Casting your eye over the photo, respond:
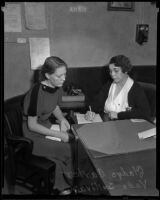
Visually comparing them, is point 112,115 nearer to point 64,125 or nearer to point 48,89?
point 64,125

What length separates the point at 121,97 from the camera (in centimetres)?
126

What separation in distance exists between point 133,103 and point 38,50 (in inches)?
25.8

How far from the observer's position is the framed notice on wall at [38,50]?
125 cm

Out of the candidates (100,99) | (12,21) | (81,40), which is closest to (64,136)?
(100,99)

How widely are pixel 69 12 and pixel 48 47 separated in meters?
0.25

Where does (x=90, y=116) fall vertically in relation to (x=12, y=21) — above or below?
below

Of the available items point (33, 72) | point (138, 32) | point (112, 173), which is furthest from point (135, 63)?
point (112, 173)

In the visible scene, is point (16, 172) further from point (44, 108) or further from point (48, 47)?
point (48, 47)

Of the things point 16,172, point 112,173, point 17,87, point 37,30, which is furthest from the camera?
point 37,30

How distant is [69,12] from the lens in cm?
135

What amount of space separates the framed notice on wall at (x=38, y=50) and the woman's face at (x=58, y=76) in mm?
128

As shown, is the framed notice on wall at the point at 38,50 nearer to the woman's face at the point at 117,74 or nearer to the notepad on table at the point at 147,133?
the woman's face at the point at 117,74

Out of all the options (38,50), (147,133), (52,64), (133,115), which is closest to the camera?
(147,133)

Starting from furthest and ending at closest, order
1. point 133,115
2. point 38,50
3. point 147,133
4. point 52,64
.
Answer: point 38,50 < point 133,115 < point 52,64 < point 147,133
